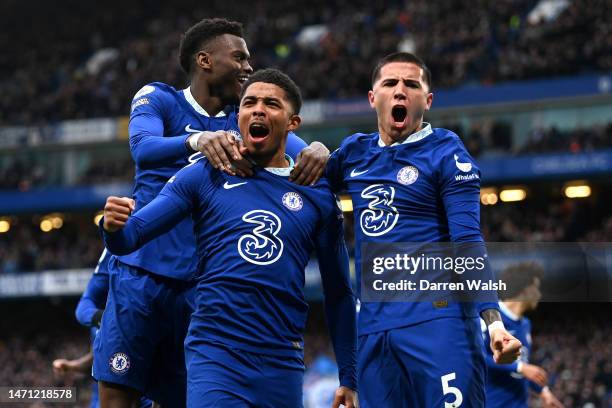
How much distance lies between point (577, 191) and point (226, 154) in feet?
81.1

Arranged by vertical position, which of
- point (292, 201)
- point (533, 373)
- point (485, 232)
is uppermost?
point (485, 232)

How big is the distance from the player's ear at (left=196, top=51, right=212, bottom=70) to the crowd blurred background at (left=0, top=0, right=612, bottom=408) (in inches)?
Result: 487

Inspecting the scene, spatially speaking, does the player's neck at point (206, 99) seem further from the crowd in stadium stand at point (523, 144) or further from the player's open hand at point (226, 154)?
the crowd in stadium stand at point (523, 144)

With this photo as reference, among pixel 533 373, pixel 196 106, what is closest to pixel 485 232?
pixel 533 373

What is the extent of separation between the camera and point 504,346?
4.58m

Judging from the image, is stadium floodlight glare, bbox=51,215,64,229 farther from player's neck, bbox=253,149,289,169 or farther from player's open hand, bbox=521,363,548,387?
player's neck, bbox=253,149,289,169

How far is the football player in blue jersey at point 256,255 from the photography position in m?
4.50

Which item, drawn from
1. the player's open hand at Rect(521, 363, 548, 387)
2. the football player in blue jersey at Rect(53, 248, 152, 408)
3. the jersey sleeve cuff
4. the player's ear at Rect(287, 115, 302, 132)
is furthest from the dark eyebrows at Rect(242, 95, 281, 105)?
the player's open hand at Rect(521, 363, 548, 387)

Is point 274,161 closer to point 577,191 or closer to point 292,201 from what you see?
point 292,201

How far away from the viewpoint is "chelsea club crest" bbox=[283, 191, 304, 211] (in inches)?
189

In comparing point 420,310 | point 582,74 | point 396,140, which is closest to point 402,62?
point 396,140

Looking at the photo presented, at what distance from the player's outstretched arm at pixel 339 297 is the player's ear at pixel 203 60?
139cm

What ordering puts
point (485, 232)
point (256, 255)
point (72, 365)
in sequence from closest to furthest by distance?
point (256, 255), point (72, 365), point (485, 232)

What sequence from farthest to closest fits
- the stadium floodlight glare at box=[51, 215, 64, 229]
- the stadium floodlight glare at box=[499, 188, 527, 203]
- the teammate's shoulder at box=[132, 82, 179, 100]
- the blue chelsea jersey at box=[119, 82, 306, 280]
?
1. the stadium floodlight glare at box=[51, 215, 64, 229]
2. the stadium floodlight glare at box=[499, 188, 527, 203]
3. the teammate's shoulder at box=[132, 82, 179, 100]
4. the blue chelsea jersey at box=[119, 82, 306, 280]
